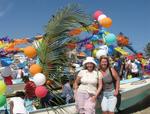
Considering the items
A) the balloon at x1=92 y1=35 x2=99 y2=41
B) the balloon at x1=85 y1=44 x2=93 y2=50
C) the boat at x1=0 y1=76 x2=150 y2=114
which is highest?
the balloon at x1=92 y1=35 x2=99 y2=41

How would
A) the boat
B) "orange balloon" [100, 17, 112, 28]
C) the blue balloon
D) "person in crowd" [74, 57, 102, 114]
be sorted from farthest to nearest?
1. the blue balloon
2. "orange balloon" [100, 17, 112, 28]
3. the boat
4. "person in crowd" [74, 57, 102, 114]

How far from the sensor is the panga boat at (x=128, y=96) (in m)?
8.31

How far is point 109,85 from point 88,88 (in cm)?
41

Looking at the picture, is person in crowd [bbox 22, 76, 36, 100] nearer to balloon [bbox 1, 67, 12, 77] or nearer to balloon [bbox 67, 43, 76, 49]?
balloon [bbox 67, 43, 76, 49]

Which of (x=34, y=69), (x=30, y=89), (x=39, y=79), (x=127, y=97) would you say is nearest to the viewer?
(x=30, y=89)

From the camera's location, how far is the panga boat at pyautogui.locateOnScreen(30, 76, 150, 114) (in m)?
8.31

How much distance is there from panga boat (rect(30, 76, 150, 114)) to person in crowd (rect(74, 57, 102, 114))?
0.75 metres

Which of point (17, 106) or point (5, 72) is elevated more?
point (5, 72)

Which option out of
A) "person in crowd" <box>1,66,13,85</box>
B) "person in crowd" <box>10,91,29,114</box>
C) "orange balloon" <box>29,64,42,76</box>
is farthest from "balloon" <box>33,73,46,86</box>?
"person in crowd" <box>1,66,13,85</box>

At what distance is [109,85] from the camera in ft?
23.7

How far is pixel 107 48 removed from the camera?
34.2ft

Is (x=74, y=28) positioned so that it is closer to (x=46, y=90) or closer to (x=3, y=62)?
(x=46, y=90)

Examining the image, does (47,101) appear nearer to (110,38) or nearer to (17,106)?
(17,106)

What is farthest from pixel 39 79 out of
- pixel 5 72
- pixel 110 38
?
pixel 110 38
